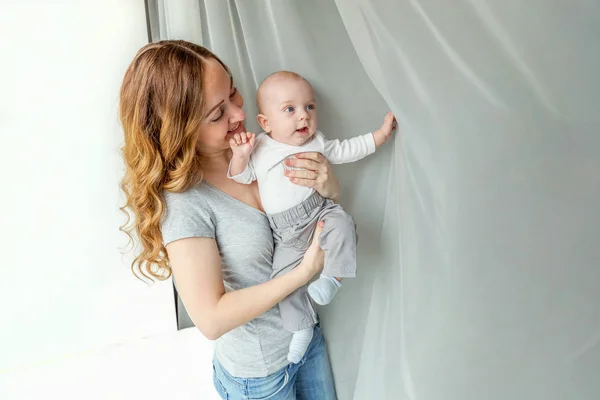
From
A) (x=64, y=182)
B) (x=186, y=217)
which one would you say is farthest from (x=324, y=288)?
(x=64, y=182)

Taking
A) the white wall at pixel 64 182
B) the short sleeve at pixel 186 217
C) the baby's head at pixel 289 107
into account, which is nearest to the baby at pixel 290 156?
the baby's head at pixel 289 107

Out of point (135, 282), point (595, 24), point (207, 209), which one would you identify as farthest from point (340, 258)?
point (135, 282)

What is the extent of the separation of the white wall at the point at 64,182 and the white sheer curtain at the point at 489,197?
776 mm

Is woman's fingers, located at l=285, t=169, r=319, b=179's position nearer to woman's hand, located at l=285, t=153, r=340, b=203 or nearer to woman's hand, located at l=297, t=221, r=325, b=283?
woman's hand, located at l=285, t=153, r=340, b=203

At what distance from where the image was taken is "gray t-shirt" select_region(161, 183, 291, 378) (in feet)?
3.23

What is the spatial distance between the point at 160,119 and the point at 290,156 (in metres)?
0.28

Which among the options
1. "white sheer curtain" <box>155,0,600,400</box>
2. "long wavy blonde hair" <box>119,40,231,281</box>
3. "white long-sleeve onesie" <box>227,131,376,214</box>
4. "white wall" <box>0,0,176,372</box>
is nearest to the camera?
"white sheer curtain" <box>155,0,600,400</box>

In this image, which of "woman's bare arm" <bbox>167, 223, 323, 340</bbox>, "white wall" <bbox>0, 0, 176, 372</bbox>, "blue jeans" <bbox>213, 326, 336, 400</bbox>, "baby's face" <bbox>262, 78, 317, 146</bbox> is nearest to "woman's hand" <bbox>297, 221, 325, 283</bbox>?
"woman's bare arm" <bbox>167, 223, 323, 340</bbox>

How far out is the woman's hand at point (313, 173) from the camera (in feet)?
3.40

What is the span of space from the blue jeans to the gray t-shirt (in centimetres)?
3

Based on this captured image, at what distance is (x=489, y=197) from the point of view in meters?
0.72

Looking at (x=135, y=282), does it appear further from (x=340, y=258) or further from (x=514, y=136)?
(x=514, y=136)

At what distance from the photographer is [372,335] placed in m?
1.13

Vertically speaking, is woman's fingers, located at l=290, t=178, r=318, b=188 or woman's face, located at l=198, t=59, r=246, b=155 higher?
woman's face, located at l=198, t=59, r=246, b=155
